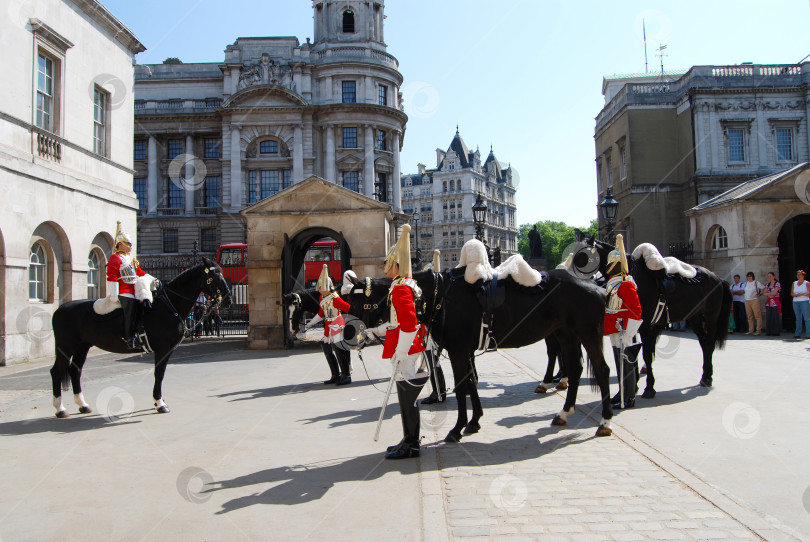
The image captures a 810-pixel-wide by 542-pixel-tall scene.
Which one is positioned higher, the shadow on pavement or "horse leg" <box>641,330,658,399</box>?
"horse leg" <box>641,330,658,399</box>

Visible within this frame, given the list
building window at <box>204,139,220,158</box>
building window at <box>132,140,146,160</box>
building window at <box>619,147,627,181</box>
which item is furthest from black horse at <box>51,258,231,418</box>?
building window at <box>132,140,146,160</box>

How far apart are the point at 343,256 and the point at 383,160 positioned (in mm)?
37013

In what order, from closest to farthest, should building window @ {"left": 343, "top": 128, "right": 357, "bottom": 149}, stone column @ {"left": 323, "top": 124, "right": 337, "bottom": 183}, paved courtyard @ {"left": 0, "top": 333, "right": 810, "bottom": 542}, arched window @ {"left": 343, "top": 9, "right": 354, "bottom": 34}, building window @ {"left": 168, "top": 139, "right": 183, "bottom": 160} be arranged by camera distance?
paved courtyard @ {"left": 0, "top": 333, "right": 810, "bottom": 542} → stone column @ {"left": 323, "top": 124, "right": 337, "bottom": 183} → building window @ {"left": 343, "top": 128, "right": 357, "bottom": 149} → arched window @ {"left": 343, "top": 9, "right": 354, "bottom": 34} → building window @ {"left": 168, "top": 139, "right": 183, "bottom": 160}

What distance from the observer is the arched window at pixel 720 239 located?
68.8 feet

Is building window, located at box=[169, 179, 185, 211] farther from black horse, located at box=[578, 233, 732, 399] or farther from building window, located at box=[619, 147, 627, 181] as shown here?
black horse, located at box=[578, 233, 732, 399]

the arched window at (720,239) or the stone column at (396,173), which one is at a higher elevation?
the stone column at (396,173)

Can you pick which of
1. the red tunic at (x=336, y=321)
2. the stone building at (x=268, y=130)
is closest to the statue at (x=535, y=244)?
the red tunic at (x=336, y=321)

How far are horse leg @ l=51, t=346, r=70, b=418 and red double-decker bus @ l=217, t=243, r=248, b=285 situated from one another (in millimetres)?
22573

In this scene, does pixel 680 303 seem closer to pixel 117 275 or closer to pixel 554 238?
pixel 117 275

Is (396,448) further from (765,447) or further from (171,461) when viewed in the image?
(765,447)

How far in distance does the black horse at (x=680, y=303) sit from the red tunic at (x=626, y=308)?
99 cm

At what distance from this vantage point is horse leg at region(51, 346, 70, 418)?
26.7ft

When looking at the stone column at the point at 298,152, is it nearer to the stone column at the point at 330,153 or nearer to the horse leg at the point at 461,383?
the stone column at the point at 330,153

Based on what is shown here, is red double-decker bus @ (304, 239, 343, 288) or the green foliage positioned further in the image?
the green foliage
